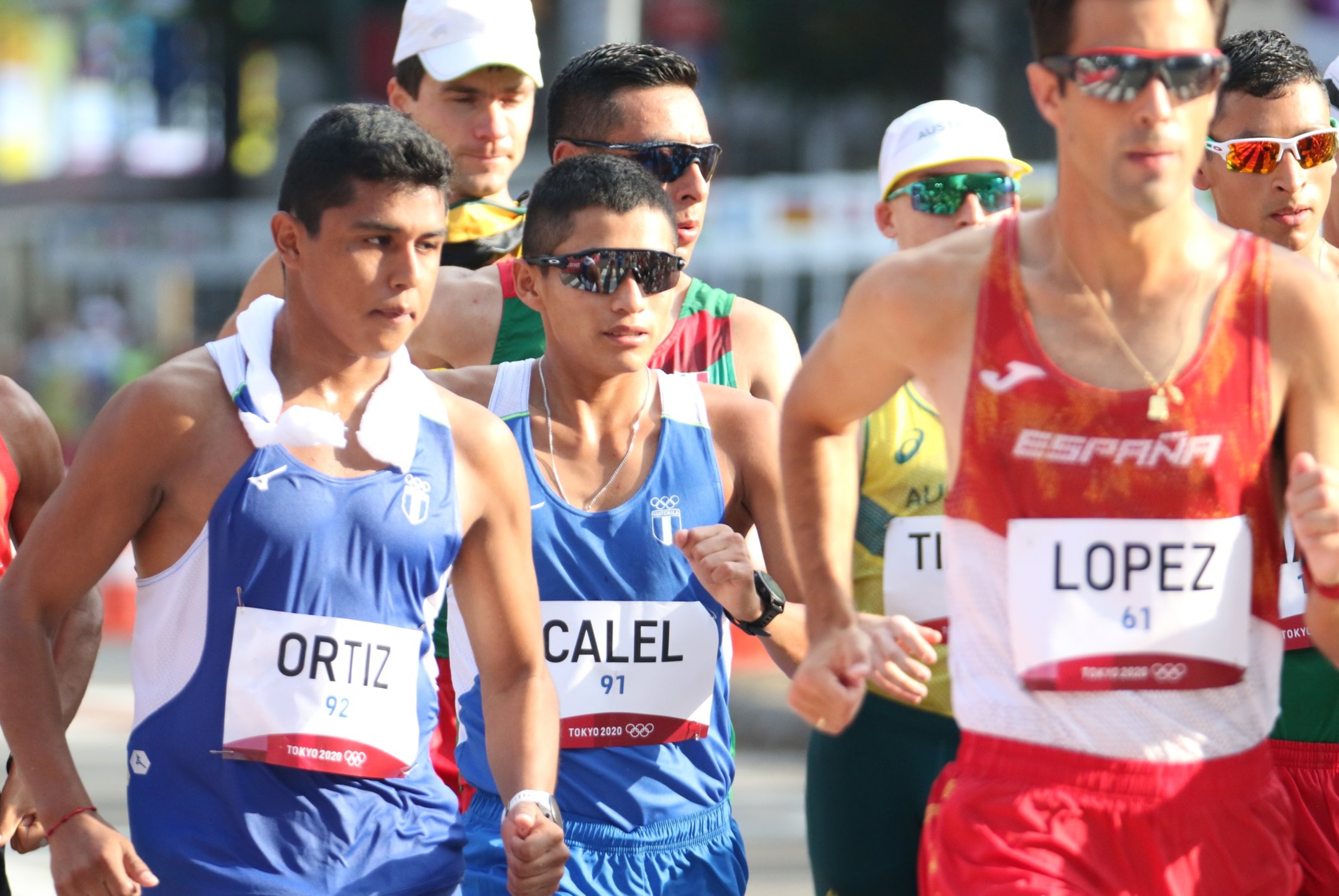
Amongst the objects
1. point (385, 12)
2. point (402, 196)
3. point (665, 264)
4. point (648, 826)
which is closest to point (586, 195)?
point (665, 264)

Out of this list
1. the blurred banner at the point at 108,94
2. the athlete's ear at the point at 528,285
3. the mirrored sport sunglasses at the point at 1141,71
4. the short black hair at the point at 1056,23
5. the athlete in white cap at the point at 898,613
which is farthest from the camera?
the blurred banner at the point at 108,94

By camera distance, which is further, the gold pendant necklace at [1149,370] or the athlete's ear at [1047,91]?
the athlete's ear at [1047,91]

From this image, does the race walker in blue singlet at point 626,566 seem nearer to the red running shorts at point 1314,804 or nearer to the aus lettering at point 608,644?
the aus lettering at point 608,644

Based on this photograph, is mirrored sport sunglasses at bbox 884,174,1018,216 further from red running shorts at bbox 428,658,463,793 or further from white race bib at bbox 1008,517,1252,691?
white race bib at bbox 1008,517,1252,691

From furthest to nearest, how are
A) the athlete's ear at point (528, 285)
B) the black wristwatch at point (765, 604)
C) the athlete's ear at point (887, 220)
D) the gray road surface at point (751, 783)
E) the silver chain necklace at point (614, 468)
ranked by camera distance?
the gray road surface at point (751, 783) → the athlete's ear at point (887, 220) → the athlete's ear at point (528, 285) → the silver chain necklace at point (614, 468) → the black wristwatch at point (765, 604)

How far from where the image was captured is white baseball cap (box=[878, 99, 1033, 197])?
5449 millimetres

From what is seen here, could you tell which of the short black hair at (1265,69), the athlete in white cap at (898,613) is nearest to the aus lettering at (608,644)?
the athlete in white cap at (898,613)

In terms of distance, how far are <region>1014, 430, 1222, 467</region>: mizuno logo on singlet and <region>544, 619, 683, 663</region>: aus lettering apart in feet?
4.61

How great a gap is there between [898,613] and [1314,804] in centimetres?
108

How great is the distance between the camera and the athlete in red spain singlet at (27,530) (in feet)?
14.9

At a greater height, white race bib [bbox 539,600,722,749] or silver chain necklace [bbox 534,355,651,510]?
silver chain necklace [bbox 534,355,651,510]

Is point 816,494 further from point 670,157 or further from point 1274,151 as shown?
point 1274,151

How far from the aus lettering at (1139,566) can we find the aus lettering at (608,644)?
136 cm

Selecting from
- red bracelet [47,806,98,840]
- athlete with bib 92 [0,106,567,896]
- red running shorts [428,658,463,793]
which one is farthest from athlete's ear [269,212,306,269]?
red running shorts [428,658,463,793]
